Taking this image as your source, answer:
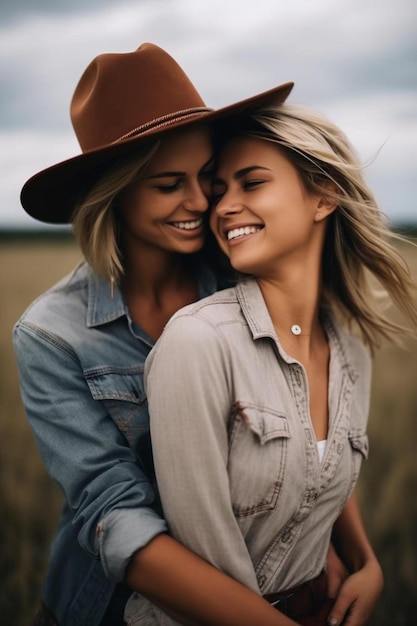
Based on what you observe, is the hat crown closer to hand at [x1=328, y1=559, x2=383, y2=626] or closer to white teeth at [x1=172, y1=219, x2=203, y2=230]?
white teeth at [x1=172, y1=219, x2=203, y2=230]

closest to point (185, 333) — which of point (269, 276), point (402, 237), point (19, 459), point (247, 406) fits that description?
point (247, 406)

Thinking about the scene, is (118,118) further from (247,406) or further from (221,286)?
(247,406)

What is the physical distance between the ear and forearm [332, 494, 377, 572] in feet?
3.46

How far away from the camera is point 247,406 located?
164cm

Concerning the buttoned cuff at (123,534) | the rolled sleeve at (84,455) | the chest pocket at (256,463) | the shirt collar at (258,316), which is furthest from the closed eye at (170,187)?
the buttoned cuff at (123,534)

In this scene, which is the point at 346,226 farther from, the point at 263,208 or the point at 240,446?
the point at 240,446

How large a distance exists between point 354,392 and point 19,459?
2.73m

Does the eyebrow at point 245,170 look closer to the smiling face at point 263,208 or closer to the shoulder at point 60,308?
the smiling face at point 263,208

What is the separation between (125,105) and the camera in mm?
1938

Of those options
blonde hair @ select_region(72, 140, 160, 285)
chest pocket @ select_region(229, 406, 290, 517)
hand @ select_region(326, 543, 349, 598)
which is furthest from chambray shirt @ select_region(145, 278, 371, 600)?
blonde hair @ select_region(72, 140, 160, 285)

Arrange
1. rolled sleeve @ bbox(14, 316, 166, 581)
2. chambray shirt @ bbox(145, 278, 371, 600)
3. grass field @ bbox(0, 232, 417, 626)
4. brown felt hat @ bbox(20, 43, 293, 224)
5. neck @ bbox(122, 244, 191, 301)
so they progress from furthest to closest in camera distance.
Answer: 1. grass field @ bbox(0, 232, 417, 626)
2. neck @ bbox(122, 244, 191, 301)
3. brown felt hat @ bbox(20, 43, 293, 224)
4. rolled sleeve @ bbox(14, 316, 166, 581)
5. chambray shirt @ bbox(145, 278, 371, 600)

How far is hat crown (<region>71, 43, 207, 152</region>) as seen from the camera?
76.1 inches

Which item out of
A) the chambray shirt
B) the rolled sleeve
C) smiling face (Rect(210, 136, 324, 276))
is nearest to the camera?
the chambray shirt

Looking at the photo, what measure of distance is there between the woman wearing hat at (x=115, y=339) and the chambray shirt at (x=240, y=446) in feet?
0.34
